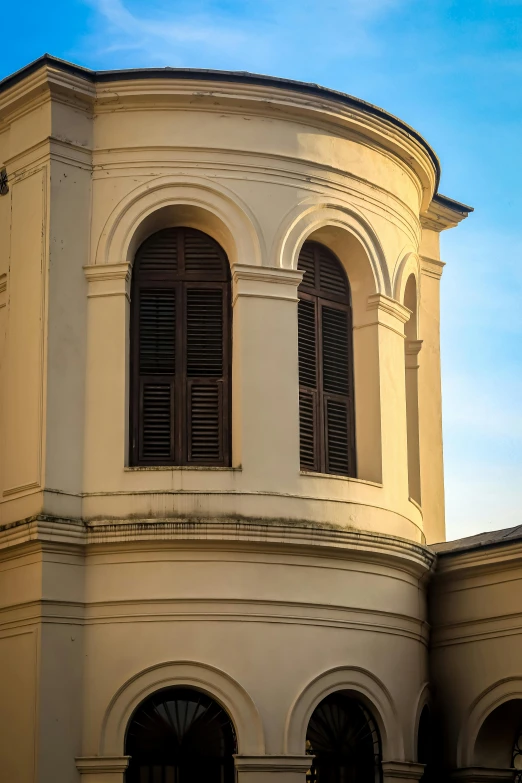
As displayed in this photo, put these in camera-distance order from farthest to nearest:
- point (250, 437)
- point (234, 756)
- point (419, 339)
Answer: point (419, 339)
point (250, 437)
point (234, 756)

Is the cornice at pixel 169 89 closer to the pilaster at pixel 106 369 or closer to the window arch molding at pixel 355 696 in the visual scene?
the pilaster at pixel 106 369

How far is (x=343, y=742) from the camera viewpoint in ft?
64.3

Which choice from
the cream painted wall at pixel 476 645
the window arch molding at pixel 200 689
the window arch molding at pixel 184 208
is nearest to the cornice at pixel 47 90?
the window arch molding at pixel 184 208

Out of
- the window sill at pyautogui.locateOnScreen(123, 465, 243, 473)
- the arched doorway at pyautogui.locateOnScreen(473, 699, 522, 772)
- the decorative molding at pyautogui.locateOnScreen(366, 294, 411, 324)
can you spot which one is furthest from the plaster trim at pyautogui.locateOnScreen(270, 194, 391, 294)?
the arched doorway at pyautogui.locateOnScreen(473, 699, 522, 772)

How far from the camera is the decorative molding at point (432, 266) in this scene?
81.5 feet

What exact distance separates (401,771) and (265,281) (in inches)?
259

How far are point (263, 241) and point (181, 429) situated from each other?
8.95 feet

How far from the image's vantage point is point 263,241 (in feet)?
66.6

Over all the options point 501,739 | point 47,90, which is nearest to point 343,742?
point 501,739

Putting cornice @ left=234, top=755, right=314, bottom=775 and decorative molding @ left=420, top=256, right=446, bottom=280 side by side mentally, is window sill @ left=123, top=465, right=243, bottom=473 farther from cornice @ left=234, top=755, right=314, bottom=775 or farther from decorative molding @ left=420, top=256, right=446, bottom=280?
decorative molding @ left=420, top=256, right=446, bottom=280

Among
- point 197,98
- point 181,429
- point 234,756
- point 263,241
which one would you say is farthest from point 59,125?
point 234,756

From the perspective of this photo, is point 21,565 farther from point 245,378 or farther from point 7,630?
point 245,378

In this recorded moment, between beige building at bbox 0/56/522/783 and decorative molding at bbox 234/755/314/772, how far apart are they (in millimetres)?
34

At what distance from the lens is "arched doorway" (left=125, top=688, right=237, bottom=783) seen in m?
18.5
